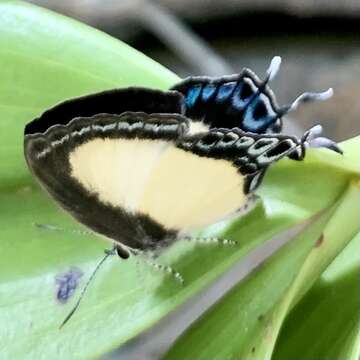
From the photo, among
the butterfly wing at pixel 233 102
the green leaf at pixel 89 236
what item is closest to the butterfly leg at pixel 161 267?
the green leaf at pixel 89 236

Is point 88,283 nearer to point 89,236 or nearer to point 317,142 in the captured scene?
point 89,236

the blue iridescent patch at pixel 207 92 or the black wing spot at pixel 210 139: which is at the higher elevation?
the blue iridescent patch at pixel 207 92

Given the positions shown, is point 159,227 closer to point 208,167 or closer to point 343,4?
point 208,167

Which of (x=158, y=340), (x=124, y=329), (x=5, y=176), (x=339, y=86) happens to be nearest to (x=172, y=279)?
(x=124, y=329)

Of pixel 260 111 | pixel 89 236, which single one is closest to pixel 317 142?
pixel 260 111

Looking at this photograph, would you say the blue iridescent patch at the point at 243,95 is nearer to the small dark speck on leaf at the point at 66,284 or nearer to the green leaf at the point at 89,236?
the green leaf at the point at 89,236

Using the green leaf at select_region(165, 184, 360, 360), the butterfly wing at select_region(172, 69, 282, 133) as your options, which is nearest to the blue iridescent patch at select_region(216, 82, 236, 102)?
the butterfly wing at select_region(172, 69, 282, 133)

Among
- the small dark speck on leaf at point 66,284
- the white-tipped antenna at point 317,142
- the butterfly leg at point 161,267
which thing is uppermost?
the white-tipped antenna at point 317,142
